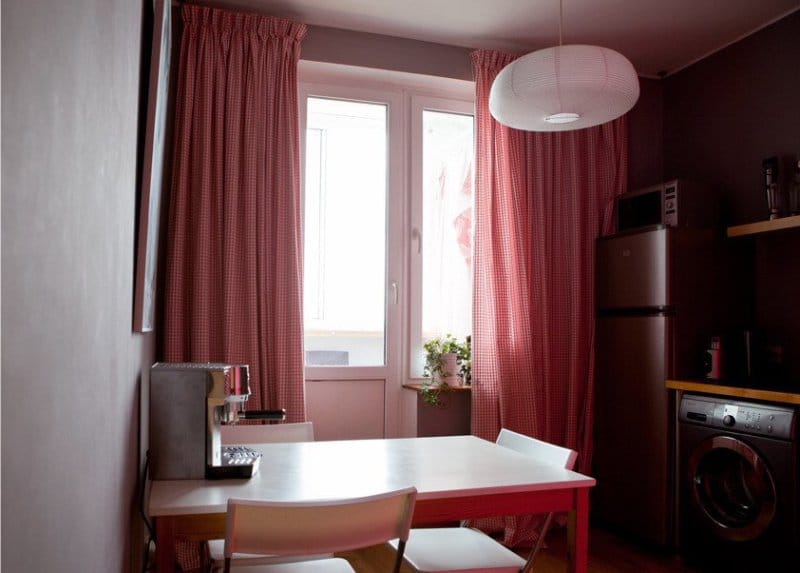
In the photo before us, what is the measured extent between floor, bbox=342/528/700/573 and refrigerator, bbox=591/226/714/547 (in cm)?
9

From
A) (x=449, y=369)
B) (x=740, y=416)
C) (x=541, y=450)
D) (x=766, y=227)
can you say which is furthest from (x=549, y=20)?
(x=541, y=450)

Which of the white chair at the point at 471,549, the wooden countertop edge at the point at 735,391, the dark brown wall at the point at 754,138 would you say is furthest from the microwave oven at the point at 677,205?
the white chair at the point at 471,549

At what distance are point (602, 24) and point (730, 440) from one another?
224cm

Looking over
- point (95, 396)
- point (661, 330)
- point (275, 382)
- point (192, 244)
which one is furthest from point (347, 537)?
point (661, 330)

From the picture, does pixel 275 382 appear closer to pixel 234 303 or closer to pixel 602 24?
pixel 234 303

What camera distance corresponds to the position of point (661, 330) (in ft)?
11.4

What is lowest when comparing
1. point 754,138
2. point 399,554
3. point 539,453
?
point 399,554

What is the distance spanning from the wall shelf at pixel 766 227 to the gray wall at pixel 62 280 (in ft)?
9.80

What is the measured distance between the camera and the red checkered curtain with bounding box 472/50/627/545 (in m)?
3.79

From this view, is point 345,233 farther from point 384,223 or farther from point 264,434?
point 264,434

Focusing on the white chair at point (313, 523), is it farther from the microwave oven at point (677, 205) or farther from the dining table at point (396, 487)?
the microwave oven at point (677, 205)

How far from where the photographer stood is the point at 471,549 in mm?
2174

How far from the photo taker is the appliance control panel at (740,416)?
2793 mm

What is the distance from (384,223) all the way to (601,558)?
212 centimetres
